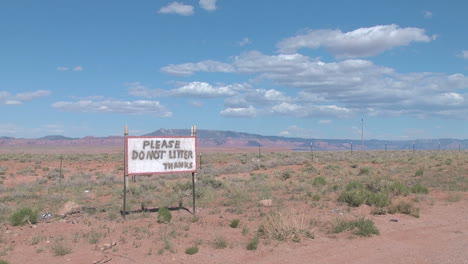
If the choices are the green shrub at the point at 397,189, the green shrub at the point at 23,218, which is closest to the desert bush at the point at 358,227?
the green shrub at the point at 397,189

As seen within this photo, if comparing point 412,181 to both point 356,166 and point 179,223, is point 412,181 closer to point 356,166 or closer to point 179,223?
point 356,166

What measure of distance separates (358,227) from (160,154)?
20.4ft

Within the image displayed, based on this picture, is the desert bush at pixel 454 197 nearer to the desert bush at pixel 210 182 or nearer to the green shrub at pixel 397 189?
the green shrub at pixel 397 189

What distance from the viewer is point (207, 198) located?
54.8 ft

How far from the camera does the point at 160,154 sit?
1318 cm

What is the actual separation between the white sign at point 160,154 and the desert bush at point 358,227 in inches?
199

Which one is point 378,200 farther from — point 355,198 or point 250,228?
point 250,228

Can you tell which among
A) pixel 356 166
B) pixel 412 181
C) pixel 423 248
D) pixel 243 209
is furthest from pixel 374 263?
pixel 356 166

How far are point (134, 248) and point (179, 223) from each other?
2.54 m

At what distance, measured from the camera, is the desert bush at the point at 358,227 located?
10.3 metres

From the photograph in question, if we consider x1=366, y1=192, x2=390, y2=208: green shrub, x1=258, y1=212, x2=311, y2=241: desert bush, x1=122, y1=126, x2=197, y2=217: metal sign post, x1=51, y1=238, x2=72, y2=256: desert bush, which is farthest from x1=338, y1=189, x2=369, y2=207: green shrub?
x1=51, y1=238, x2=72, y2=256: desert bush

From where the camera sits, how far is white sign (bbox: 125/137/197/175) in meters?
12.7

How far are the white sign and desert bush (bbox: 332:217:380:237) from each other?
5.04m

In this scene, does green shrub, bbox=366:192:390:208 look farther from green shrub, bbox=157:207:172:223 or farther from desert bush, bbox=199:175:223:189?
desert bush, bbox=199:175:223:189
